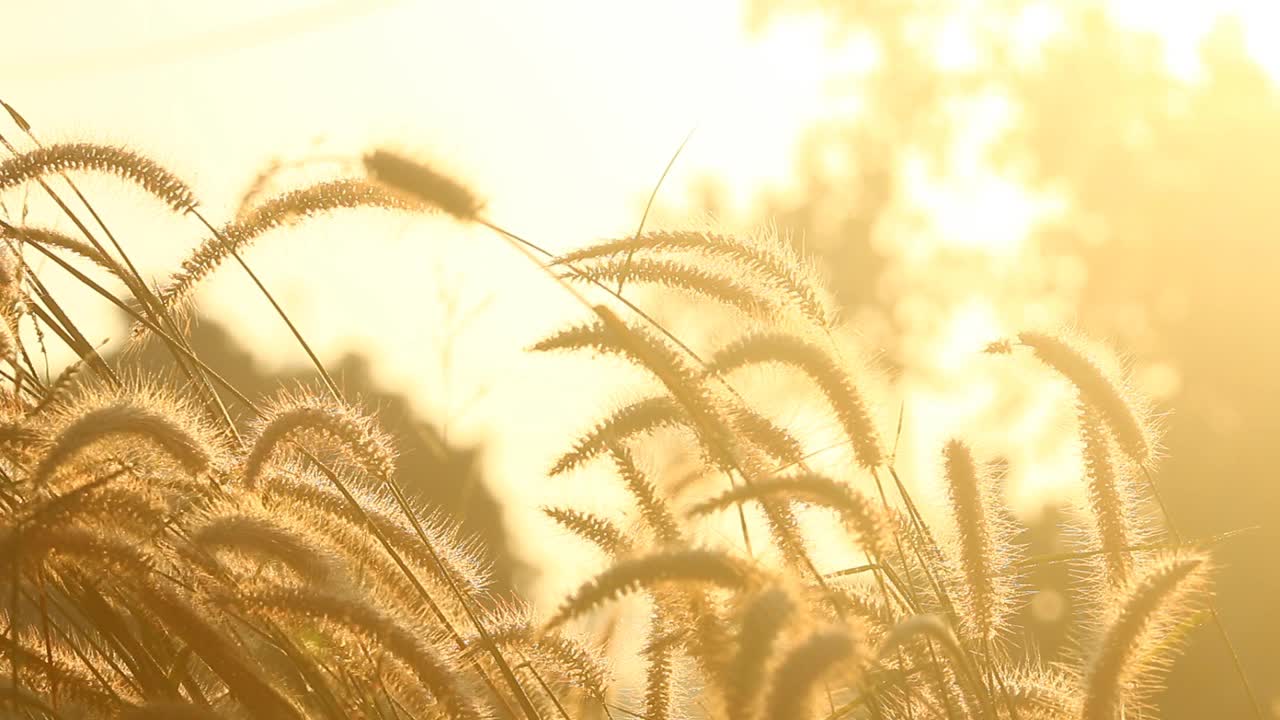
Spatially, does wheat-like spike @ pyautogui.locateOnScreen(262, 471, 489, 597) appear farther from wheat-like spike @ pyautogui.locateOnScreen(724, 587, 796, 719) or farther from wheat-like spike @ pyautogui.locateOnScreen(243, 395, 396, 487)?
wheat-like spike @ pyautogui.locateOnScreen(724, 587, 796, 719)

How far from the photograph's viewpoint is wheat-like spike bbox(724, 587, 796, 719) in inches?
61.6

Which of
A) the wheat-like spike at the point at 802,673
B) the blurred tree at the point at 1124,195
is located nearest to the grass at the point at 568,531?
the wheat-like spike at the point at 802,673

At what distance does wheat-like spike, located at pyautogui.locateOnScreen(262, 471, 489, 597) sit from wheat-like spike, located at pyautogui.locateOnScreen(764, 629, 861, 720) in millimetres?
896

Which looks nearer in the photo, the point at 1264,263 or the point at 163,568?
the point at 163,568

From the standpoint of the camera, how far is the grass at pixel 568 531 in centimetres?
184

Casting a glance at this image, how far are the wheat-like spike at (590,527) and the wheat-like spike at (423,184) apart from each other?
59cm

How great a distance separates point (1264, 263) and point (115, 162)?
19.2 meters

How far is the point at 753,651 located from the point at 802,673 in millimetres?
74

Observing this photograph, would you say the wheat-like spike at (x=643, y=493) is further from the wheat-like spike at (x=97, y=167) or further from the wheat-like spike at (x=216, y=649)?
the wheat-like spike at (x=97, y=167)

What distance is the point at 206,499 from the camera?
7.10 ft

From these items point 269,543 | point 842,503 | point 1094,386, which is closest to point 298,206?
point 269,543

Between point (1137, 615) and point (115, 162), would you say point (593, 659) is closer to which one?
point (1137, 615)

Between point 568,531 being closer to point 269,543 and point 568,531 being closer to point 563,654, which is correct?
point 563,654

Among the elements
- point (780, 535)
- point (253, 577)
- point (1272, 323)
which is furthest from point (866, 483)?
point (1272, 323)
